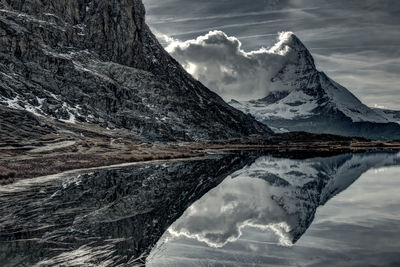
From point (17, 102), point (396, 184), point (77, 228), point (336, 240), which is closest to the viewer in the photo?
point (336, 240)

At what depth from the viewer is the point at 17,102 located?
17450cm

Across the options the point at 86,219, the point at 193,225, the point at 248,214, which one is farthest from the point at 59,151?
the point at 193,225

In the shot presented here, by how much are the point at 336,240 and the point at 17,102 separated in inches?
6912

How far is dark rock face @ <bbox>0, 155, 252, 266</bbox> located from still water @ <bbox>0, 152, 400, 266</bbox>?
0.05 meters

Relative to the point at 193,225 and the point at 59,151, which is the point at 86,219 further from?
the point at 59,151

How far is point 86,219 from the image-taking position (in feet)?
79.9

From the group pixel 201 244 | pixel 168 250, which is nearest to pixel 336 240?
pixel 201 244

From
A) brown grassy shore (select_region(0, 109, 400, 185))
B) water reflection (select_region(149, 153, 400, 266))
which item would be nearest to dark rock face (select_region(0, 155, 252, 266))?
water reflection (select_region(149, 153, 400, 266))

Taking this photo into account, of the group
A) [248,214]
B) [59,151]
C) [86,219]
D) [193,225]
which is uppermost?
[59,151]

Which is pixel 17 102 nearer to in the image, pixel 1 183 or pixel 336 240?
pixel 1 183

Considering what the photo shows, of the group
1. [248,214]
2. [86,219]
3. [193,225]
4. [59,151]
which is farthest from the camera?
[59,151]

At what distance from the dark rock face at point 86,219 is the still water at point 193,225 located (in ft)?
0.16

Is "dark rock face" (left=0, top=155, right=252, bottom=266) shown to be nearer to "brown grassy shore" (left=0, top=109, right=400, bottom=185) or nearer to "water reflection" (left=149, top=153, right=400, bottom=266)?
"water reflection" (left=149, top=153, right=400, bottom=266)

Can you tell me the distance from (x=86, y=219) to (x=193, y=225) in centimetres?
620
